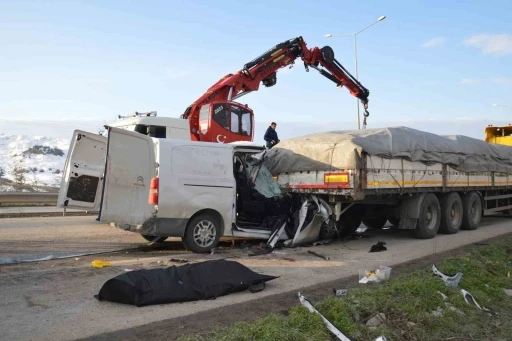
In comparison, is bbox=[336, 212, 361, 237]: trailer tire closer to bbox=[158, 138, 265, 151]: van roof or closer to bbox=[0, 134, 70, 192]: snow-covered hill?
bbox=[158, 138, 265, 151]: van roof

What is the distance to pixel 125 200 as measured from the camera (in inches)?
312

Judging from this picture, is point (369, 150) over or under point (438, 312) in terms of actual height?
over

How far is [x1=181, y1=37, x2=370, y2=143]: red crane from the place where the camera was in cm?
1391

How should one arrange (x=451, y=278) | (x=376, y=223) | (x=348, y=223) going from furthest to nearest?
1. (x=376, y=223)
2. (x=348, y=223)
3. (x=451, y=278)

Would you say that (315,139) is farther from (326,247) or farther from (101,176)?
(101,176)

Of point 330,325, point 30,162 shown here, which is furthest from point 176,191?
point 30,162

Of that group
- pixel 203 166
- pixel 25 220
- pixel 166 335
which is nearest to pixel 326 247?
pixel 203 166

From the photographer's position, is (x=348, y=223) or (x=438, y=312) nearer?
(x=438, y=312)

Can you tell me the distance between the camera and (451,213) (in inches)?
481

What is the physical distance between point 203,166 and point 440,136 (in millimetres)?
6636

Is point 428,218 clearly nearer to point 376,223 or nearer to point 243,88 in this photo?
point 376,223

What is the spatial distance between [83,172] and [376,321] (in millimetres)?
5370

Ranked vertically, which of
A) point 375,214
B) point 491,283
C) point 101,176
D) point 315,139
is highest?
point 315,139

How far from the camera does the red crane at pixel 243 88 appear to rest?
1391 centimetres
